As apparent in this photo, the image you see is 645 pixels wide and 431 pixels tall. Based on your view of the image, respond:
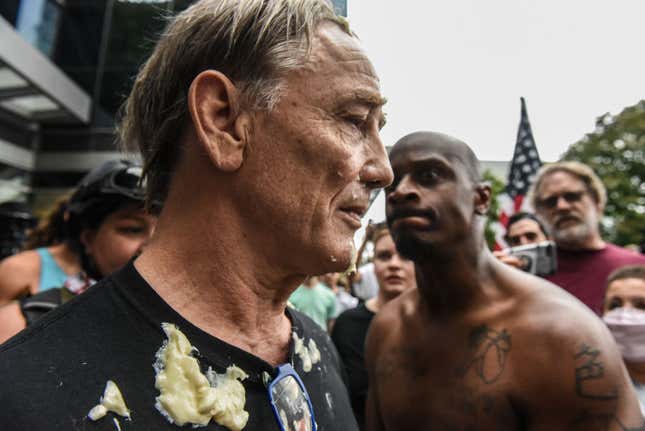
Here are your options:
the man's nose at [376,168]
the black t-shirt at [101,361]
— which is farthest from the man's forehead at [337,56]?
the black t-shirt at [101,361]

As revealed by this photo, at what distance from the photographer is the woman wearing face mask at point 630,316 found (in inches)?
121

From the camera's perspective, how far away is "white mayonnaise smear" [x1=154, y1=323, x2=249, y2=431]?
111 centimetres

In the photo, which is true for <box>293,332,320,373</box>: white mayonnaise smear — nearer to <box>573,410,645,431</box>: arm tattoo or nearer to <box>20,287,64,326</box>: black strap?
<box>573,410,645,431</box>: arm tattoo

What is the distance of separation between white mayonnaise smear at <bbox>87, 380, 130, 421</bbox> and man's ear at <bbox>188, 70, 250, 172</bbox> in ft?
1.58

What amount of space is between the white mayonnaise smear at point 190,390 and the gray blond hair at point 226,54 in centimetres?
44

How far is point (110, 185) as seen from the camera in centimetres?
260

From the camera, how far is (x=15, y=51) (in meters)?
12.1

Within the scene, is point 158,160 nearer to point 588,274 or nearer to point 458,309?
point 458,309

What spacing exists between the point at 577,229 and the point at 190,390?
358cm

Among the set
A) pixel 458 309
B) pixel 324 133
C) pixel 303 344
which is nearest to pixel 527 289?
pixel 458 309

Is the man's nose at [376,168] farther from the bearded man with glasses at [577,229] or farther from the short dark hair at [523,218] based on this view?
the short dark hair at [523,218]

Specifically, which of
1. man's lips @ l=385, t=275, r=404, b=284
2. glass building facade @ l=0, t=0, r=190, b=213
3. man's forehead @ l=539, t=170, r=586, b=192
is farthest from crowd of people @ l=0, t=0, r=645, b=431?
glass building facade @ l=0, t=0, r=190, b=213

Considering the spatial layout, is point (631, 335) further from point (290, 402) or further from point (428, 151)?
point (290, 402)

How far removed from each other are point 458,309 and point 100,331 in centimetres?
168
